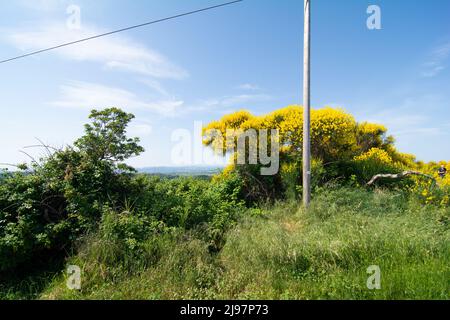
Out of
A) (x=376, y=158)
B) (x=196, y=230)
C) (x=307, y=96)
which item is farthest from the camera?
(x=376, y=158)

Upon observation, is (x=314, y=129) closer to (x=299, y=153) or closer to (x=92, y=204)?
(x=299, y=153)

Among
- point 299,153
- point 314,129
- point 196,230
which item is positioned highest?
point 314,129

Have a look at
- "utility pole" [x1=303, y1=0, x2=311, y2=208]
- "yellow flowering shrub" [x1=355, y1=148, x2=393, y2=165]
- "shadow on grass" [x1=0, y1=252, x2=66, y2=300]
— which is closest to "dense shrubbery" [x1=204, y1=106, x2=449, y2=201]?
"yellow flowering shrub" [x1=355, y1=148, x2=393, y2=165]

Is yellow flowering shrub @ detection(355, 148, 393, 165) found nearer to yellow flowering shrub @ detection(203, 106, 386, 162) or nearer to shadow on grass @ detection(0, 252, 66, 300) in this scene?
yellow flowering shrub @ detection(203, 106, 386, 162)

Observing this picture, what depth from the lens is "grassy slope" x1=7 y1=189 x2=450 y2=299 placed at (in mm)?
2545

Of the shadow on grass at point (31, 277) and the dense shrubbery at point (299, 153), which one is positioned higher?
the dense shrubbery at point (299, 153)

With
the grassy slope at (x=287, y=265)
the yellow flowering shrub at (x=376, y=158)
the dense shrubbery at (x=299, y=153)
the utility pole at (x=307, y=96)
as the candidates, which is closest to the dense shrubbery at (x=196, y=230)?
the grassy slope at (x=287, y=265)

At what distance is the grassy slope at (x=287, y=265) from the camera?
2.54 metres

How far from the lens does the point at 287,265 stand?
3016 millimetres

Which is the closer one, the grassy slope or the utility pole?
the grassy slope

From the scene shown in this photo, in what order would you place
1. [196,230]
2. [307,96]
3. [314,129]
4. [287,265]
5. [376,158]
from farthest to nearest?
[376,158], [314,129], [307,96], [196,230], [287,265]

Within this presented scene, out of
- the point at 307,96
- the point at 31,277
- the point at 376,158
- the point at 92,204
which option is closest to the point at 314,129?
the point at 307,96

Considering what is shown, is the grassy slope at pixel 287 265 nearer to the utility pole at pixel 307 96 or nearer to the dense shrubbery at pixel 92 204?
the dense shrubbery at pixel 92 204

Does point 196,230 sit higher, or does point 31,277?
point 196,230
